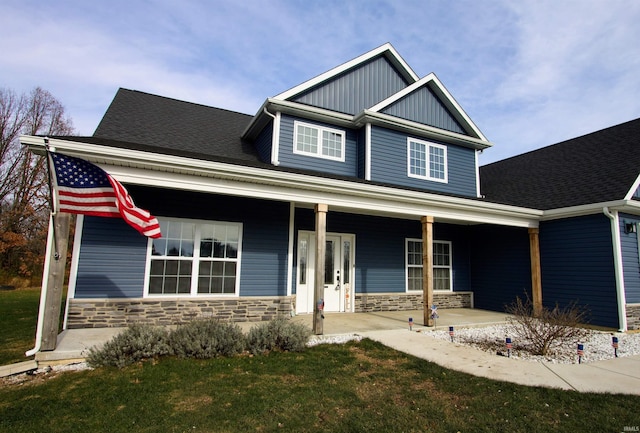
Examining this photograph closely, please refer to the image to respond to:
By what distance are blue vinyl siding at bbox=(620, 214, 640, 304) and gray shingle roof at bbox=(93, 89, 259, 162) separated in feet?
32.8

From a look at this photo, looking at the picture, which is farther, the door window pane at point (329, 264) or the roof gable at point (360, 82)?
the roof gable at point (360, 82)

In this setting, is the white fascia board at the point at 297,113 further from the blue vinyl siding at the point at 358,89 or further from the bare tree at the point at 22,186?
the bare tree at the point at 22,186

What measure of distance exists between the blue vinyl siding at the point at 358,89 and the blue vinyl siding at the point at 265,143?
1205 mm

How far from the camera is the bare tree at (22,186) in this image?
22078mm

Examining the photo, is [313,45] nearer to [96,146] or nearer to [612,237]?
[96,146]

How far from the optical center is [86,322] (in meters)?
7.17

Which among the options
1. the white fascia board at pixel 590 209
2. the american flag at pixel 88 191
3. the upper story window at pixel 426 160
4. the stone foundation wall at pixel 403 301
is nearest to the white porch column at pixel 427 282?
the stone foundation wall at pixel 403 301

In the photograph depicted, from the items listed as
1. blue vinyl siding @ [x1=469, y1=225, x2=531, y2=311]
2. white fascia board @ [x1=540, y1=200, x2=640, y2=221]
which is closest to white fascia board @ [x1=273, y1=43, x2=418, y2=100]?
blue vinyl siding @ [x1=469, y1=225, x2=531, y2=311]

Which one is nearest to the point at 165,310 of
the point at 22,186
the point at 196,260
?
the point at 196,260

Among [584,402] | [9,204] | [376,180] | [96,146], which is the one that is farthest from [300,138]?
[9,204]

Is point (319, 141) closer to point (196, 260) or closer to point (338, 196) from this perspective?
point (338, 196)

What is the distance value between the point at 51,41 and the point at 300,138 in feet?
21.4

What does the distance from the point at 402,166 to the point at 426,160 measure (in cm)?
108

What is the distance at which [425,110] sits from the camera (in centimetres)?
1186
